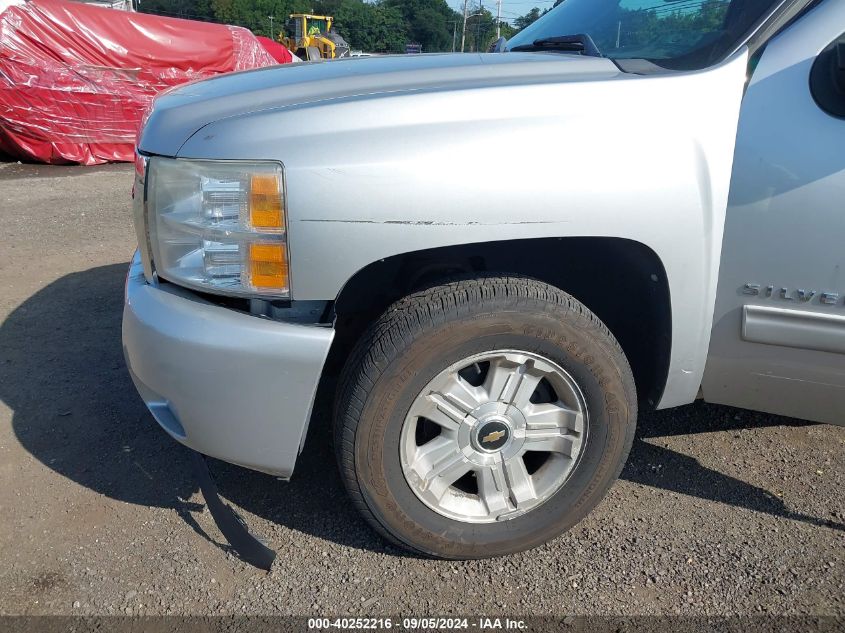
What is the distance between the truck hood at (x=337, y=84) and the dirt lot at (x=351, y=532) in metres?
1.34

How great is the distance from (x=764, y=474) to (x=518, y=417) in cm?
128

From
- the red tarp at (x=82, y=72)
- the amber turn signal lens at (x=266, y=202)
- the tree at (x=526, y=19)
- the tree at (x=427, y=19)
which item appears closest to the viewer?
the amber turn signal lens at (x=266, y=202)

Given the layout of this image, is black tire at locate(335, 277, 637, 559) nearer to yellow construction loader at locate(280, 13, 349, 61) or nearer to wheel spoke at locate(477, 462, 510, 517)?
wheel spoke at locate(477, 462, 510, 517)

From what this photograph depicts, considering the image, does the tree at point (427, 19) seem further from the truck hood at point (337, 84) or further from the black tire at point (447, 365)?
the black tire at point (447, 365)

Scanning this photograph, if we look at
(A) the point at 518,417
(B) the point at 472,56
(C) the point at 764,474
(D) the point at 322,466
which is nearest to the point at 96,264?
(D) the point at 322,466

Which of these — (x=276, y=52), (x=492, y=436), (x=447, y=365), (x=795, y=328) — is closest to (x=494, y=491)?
(x=492, y=436)

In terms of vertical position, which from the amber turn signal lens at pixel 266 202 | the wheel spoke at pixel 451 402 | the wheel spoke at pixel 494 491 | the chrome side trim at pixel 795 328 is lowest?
the wheel spoke at pixel 494 491

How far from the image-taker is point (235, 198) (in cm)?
186

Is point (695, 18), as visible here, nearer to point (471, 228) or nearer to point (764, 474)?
point (471, 228)

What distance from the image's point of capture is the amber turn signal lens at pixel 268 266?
1.85m

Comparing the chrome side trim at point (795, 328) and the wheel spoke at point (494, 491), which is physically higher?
the chrome side trim at point (795, 328)

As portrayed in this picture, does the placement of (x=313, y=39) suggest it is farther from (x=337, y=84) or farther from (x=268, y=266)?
(x=268, y=266)

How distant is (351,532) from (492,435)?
0.67 meters

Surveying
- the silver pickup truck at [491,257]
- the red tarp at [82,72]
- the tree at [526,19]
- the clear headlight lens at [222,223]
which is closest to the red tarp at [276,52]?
the red tarp at [82,72]
